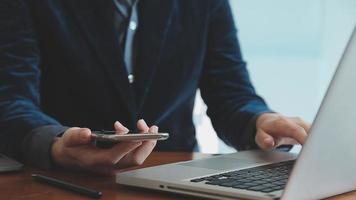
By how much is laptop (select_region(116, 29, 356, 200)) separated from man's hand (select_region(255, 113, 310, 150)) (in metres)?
0.13

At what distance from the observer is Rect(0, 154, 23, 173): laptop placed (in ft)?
2.65

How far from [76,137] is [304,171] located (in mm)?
340

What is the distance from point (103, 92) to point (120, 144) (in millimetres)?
408

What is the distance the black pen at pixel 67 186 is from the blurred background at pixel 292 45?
1267 millimetres

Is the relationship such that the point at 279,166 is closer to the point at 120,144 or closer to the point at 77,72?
the point at 120,144

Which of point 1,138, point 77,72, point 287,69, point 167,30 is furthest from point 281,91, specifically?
point 1,138

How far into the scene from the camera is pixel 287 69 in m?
2.09

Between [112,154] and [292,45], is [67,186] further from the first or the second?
[292,45]

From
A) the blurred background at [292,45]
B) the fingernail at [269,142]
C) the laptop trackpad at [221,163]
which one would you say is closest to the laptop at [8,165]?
the laptop trackpad at [221,163]

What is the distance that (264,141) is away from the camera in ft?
3.19

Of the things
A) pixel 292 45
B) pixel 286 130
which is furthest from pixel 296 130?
pixel 292 45

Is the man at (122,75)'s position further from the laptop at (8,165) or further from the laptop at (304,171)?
the laptop at (304,171)

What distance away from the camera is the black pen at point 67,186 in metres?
0.66

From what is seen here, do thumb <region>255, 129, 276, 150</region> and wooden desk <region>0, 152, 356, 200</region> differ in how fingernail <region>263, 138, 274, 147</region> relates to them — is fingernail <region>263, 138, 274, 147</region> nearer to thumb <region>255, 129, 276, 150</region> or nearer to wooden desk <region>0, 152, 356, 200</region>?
thumb <region>255, 129, 276, 150</region>
